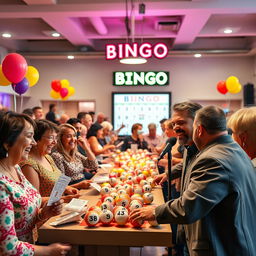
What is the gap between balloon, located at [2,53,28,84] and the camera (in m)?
4.92

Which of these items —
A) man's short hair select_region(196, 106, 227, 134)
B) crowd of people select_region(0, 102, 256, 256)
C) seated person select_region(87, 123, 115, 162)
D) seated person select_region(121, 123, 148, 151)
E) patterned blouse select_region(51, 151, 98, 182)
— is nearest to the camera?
crowd of people select_region(0, 102, 256, 256)

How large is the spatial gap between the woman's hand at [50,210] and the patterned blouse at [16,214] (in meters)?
0.04

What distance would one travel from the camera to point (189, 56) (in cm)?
1027

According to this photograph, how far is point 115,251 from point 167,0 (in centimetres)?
501

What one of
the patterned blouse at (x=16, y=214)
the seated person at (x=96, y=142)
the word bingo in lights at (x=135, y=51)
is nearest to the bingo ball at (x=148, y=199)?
the patterned blouse at (x=16, y=214)

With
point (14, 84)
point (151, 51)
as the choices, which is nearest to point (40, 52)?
point (151, 51)

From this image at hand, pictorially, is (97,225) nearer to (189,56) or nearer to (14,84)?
(14,84)

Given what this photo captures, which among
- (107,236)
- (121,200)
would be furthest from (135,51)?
(107,236)

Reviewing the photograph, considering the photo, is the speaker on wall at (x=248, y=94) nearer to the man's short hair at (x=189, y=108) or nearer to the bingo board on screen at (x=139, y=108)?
the bingo board on screen at (x=139, y=108)

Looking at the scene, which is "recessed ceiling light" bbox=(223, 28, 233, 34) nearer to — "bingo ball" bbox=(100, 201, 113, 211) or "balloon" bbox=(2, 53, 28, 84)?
"balloon" bbox=(2, 53, 28, 84)

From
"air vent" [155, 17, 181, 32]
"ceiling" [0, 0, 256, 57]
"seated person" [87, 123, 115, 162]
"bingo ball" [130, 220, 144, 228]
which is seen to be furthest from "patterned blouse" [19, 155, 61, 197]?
"air vent" [155, 17, 181, 32]

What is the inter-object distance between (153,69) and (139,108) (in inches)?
52.1

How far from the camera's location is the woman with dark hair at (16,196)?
1507mm

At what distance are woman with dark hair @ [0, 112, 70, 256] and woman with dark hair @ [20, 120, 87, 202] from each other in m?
0.55
